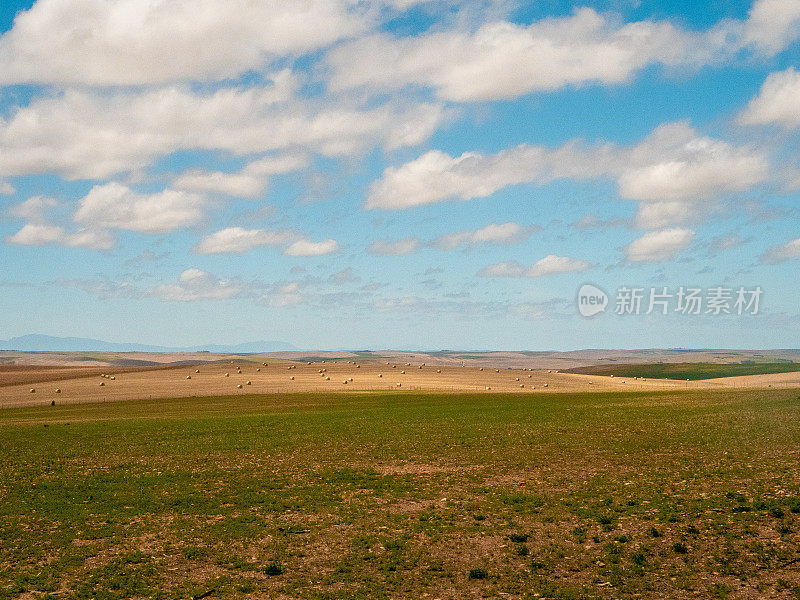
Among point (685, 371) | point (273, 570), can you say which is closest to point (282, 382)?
point (273, 570)

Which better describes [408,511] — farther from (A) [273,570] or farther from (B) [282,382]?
(B) [282,382]

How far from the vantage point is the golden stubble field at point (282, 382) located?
92381 millimetres

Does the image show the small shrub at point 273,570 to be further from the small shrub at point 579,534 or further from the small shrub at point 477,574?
the small shrub at point 579,534

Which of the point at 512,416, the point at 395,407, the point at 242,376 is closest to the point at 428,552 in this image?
the point at 512,416

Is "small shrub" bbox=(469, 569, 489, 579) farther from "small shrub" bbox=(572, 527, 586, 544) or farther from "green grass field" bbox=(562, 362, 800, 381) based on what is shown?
"green grass field" bbox=(562, 362, 800, 381)

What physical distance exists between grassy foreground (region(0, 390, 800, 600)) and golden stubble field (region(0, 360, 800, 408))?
4210cm

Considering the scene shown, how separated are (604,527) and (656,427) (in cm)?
2896

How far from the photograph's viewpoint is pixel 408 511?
26.9 metres

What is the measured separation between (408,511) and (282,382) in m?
85.6

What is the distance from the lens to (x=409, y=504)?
28.1m

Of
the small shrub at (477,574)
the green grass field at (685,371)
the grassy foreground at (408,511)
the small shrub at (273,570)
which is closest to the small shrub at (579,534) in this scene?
the grassy foreground at (408,511)

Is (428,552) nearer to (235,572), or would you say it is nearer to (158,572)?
(235,572)

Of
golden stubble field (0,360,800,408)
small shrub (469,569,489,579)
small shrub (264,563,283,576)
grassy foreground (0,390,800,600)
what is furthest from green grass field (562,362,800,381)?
small shrub (264,563,283,576)

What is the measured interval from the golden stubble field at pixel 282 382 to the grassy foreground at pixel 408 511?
4210cm
